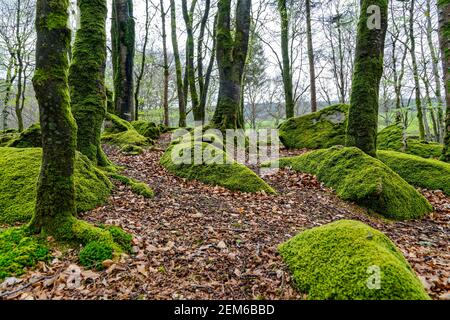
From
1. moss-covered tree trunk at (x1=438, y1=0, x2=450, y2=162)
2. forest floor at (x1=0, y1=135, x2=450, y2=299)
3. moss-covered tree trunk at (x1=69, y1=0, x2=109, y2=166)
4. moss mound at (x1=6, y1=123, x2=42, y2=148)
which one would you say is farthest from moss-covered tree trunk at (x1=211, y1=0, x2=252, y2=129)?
moss-covered tree trunk at (x1=438, y1=0, x2=450, y2=162)

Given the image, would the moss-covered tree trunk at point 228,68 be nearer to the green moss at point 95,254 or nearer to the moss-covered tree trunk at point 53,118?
the moss-covered tree trunk at point 53,118

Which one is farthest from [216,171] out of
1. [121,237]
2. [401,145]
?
[401,145]

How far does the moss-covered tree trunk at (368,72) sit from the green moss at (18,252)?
6912 millimetres

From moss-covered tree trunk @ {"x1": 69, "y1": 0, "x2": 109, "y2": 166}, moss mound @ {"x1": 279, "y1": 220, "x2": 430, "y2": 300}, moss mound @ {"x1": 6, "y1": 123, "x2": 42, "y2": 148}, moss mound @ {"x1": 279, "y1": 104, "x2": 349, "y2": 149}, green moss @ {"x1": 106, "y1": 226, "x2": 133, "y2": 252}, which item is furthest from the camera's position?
moss mound @ {"x1": 279, "y1": 104, "x2": 349, "y2": 149}

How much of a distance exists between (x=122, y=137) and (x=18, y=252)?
786cm

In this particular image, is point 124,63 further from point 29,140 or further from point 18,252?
point 18,252

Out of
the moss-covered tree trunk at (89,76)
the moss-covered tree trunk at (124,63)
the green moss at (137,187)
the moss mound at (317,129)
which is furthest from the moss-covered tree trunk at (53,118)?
the moss-covered tree trunk at (124,63)

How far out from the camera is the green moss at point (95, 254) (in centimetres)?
306

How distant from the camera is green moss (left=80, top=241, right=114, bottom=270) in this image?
3.06m

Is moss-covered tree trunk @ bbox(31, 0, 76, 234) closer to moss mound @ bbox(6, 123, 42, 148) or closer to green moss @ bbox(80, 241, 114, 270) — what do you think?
green moss @ bbox(80, 241, 114, 270)

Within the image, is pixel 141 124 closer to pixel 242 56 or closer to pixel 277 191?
pixel 242 56

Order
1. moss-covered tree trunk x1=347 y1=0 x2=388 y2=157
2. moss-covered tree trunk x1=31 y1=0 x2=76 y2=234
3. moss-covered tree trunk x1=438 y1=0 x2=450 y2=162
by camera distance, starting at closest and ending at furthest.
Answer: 1. moss-covered tree trunk x1=31 y1=0 x2=76 y2=234
2. moss-covered tree trunk x1=347 y1=0 x2=388 y2=157
3. moss-covered tree trunk x1=438 y1=0 x2=450 y2=162

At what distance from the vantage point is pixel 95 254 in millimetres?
3162

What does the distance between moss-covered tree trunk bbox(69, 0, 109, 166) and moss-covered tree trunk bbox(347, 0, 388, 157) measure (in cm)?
613
